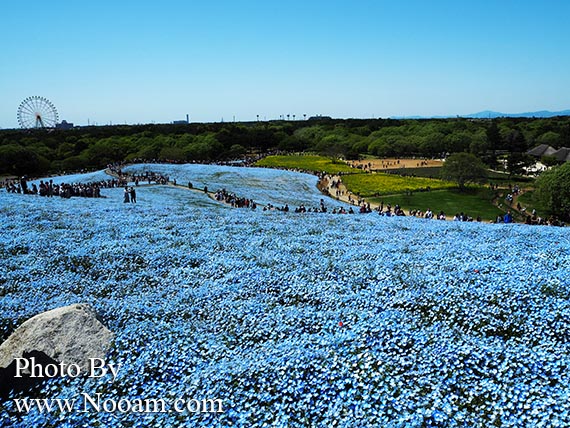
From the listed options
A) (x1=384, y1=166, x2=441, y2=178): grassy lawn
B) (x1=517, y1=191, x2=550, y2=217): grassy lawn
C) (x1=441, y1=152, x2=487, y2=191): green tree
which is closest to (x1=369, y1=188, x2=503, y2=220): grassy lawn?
(x1=441, y1=152, x2=487, y2=191): green tree

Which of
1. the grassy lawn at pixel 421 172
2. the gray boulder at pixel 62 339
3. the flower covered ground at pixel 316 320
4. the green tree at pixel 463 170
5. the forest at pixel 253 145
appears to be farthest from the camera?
the forest at pixel 253 145

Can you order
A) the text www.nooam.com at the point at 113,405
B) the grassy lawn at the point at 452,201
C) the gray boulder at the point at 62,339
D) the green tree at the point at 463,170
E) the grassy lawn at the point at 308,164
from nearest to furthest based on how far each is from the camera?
the text www.nooam.com at the point at 113,405 < the gray boulder at the point at 62,339 < the grassy lawn at the point at 452,201 < the green tree at the point at 463,170 < the grassy lawn at the point at 308,164

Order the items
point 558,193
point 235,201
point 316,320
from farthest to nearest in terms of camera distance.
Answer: point 558,193, point 235,201, point 316,320

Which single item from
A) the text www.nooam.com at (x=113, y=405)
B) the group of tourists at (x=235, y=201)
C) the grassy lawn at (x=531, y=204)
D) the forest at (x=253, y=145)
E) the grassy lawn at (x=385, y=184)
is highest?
the forest at (x=253, y=145)

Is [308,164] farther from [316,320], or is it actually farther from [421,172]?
[316,320]

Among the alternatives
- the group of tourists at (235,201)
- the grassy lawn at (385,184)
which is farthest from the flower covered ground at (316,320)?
the grassy lawn at (385,184)

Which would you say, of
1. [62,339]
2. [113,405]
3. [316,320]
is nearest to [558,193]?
[316,320]

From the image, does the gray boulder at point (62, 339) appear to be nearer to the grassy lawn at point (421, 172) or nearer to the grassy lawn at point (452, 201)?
the grassy lawn at point (452, 201)

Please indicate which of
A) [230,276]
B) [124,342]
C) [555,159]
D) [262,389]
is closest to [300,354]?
[262,389]
